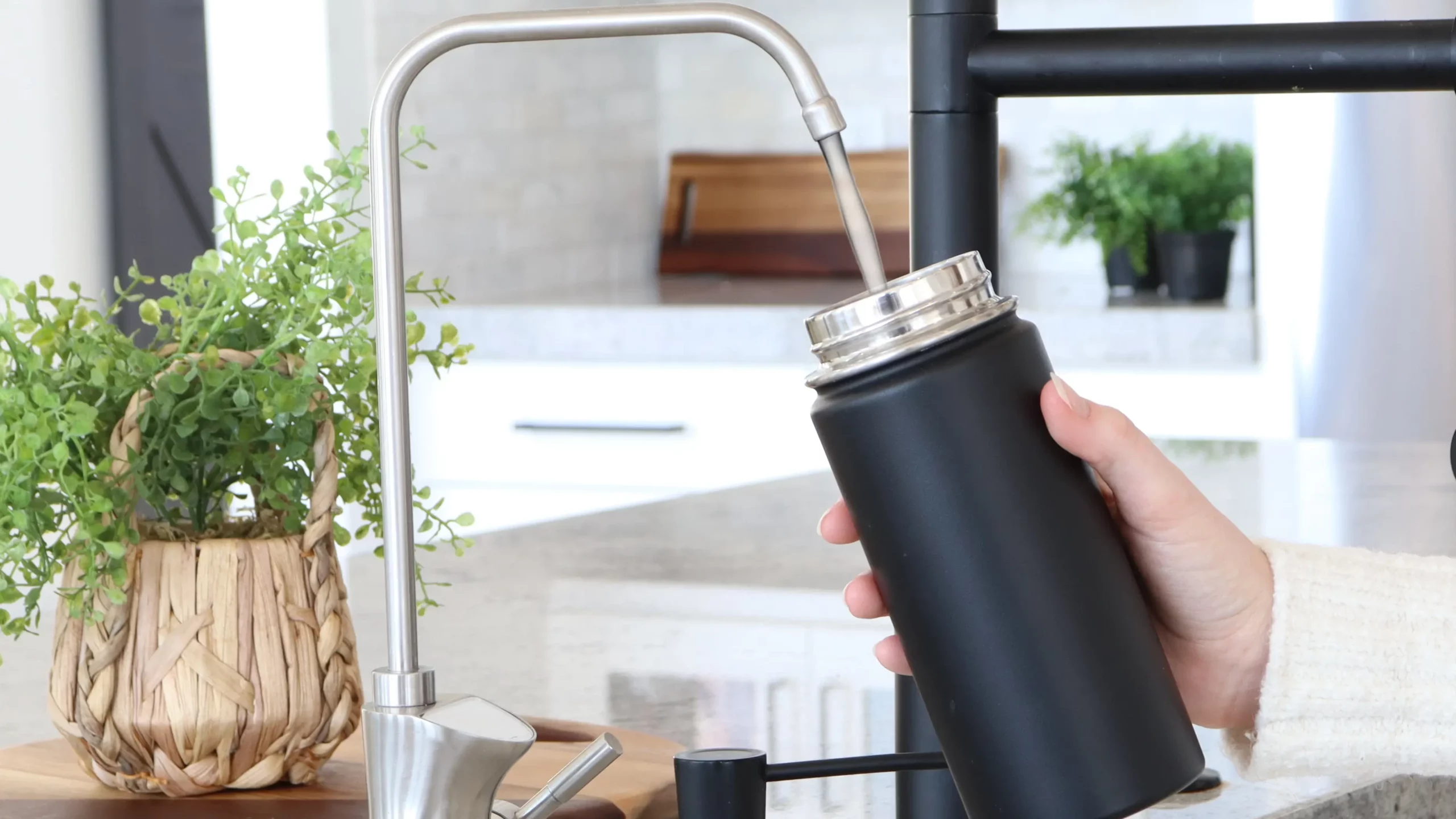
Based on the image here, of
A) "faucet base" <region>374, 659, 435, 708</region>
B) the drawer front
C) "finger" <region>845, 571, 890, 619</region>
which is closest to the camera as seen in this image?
"faucet base" <region>374, 659, 435, 708</region>

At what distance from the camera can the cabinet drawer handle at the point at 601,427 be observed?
3047mm

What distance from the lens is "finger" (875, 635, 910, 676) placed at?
595 mm

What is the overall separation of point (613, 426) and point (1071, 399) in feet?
8.67

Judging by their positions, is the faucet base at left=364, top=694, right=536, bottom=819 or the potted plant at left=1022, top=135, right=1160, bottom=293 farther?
the potted plant at left=1022, top=135, right=1160, bottom=293

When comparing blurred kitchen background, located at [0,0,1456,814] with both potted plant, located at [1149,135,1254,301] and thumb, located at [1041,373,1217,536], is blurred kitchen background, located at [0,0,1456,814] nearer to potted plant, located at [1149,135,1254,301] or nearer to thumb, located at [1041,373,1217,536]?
potted plant, located at [1149,135,1254,301]

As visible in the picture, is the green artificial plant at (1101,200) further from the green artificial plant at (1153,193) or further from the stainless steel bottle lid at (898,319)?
the stainless steel bottle lid at (898,319)

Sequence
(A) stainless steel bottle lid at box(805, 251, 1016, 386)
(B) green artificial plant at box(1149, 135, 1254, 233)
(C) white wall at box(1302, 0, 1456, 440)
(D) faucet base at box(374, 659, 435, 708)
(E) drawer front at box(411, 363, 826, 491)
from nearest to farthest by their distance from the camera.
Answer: (A) stainless steel bottle lid at box(805, 251, 1016, 386), (D) faucet base at box(374, 659, 435, 708), (C) white wall at box(1302, 0, 1456, 440), (E) drawer front at box(411, 363, 826, 491), (B) green artificial plant at box(1149, 135, 1254, 233)

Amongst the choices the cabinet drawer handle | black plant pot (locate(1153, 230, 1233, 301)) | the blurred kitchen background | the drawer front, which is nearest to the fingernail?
the blurred kitchen background

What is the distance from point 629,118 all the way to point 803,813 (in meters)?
3.47

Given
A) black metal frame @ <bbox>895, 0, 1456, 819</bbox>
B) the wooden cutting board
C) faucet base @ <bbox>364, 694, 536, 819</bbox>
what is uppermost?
black metal frame @ <bbox>895, 0, 1456, 819</bbox>

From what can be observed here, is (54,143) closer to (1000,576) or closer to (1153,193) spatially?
(1153,193)

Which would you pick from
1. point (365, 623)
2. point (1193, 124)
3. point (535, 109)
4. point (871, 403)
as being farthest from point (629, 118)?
point (871, 403)

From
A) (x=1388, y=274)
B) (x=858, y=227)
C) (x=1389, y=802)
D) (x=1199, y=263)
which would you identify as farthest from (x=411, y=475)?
(x=1199, y=263)

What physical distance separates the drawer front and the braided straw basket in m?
2.21
